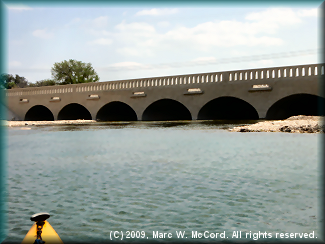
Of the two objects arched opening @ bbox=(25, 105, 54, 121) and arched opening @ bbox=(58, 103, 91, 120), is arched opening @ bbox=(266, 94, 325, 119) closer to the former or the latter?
arched opening @ bbox=(58, 103, 91, 120)

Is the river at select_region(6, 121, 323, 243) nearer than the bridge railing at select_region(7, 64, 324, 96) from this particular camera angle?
Yes

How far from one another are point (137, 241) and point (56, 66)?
219ft

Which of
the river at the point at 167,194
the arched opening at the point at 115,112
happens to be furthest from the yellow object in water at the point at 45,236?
the arched opening at the point at 115,112

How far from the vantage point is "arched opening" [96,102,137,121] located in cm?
4309

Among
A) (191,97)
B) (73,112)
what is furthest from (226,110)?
(73,112)

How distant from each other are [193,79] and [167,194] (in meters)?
28.7

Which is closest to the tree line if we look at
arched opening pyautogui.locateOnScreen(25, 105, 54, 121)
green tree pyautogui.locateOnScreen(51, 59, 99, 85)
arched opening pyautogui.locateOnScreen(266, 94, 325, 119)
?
green tree pyautogui.locateOnScreen(51, 59, 99, 85)

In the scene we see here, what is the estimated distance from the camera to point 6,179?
8172mm

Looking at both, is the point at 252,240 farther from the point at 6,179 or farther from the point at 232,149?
the point at 232,149

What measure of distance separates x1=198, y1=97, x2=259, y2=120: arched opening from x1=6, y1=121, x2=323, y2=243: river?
24337mm

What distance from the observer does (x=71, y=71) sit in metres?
69.2

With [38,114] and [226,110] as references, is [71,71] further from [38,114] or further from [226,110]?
[226,110]

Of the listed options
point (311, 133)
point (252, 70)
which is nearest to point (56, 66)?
point (252, 70)

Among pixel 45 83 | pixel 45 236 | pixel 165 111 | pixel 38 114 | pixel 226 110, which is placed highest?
pixel 45 83
